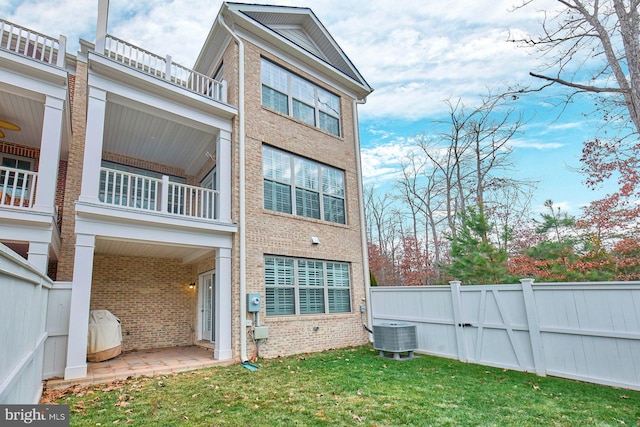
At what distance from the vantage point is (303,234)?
9562mm

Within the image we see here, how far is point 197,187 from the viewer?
8586 mm

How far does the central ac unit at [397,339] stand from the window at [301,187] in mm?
3699

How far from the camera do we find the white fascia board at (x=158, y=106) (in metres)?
7.33

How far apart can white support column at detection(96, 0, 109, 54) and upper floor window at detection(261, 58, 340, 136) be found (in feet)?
12.5

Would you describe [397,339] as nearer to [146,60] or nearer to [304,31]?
[146,60]

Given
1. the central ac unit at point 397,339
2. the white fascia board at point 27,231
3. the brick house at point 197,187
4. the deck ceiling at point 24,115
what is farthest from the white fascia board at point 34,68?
the central ac unit at point 397,339

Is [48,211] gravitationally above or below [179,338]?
above

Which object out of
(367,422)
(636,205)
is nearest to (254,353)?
(367,422)

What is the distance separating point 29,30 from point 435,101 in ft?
56.7

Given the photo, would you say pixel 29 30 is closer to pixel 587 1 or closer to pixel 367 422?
pixel 367 422

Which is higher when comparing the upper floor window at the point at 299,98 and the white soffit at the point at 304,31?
the white soffit at the point at 304,31

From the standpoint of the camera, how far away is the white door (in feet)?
31.3

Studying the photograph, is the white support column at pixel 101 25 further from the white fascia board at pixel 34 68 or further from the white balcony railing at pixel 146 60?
the white fascia board at pixel 34 68

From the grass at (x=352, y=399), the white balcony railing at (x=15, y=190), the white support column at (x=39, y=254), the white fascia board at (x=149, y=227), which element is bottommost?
the grass at (x=352, y=399)
